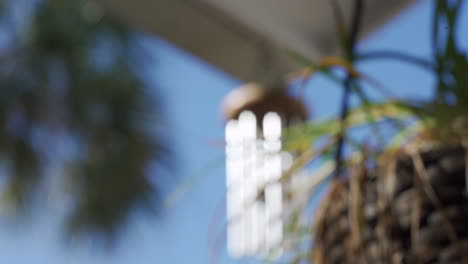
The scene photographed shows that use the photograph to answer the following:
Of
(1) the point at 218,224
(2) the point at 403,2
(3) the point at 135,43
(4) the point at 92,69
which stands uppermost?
(3) the point at 135,43

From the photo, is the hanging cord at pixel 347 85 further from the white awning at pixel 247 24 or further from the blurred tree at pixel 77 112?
the blurred tree at pixel 77 112

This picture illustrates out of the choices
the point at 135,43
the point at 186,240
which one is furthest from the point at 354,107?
the point at 186,240

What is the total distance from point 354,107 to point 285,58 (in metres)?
0.53

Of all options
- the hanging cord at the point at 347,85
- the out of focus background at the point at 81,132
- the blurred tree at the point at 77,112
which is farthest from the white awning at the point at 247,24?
the blurred tree at the point at 77,112

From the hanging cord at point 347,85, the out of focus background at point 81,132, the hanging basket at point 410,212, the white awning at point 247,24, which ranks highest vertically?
the out of focus background at point 81,132

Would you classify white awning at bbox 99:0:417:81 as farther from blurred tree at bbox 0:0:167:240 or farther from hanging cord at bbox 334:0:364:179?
blurred tree at bbox 0:0:167:240

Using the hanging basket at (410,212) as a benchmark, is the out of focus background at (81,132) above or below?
above

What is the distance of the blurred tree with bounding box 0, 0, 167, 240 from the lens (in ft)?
10.0

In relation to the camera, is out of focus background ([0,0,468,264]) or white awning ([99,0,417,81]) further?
out of focus background ([0,0,468,264])

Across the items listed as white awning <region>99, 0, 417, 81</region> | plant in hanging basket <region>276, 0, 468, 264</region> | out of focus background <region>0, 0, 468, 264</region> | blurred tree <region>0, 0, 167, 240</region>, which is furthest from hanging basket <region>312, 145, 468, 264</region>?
blurred tree <region>0, 0, 167, 240</region>

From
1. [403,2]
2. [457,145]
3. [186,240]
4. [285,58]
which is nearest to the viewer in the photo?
[457,145]

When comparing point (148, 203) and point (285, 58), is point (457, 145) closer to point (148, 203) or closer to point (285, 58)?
point (285, 58)

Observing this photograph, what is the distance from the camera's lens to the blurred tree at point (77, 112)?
3.06 m

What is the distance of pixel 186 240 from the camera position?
9.32 m
